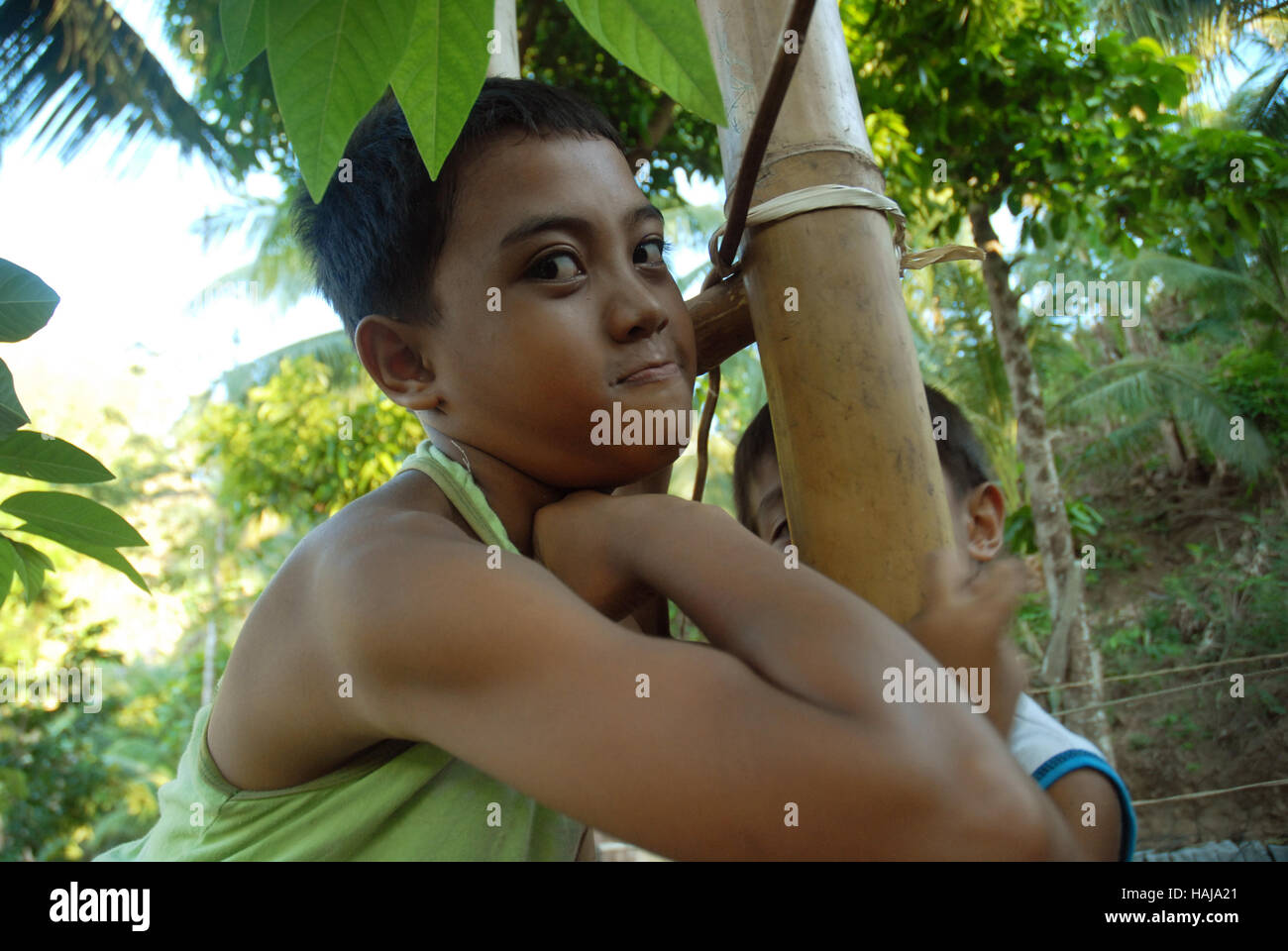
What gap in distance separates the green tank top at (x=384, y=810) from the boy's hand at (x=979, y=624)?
0.32 meters

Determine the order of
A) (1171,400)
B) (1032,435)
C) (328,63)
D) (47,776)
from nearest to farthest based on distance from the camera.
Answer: (328,63) → (1032,435) → (47,776) → (1171,400)

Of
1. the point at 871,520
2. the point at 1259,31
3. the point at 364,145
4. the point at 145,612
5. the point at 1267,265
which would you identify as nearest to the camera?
the point at 871,520

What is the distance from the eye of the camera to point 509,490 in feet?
2.80

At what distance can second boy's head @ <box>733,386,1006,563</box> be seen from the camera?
1.35 metres

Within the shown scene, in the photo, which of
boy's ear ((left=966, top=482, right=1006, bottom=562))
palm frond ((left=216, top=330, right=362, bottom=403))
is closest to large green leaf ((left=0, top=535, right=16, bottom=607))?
boy's ear ((left=966, top=482, right=1006, bottom=562))

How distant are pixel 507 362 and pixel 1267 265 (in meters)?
12.1

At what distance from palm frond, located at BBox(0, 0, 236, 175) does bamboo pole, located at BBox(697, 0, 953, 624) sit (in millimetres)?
6438

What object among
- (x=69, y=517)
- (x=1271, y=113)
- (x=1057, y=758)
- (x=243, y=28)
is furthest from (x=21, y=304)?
(x=1271, y=113)

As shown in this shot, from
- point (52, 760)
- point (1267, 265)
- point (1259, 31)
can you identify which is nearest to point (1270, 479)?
point (1267, 265)

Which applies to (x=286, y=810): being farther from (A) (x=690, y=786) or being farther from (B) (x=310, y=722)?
(A) (x=690, y=786)

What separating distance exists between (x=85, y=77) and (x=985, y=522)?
7728 millimetres

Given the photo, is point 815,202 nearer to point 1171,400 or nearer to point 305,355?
point 305,355

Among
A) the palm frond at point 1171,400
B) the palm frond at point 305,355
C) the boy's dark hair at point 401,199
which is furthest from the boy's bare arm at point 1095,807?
the palm frond at point 1171,400
